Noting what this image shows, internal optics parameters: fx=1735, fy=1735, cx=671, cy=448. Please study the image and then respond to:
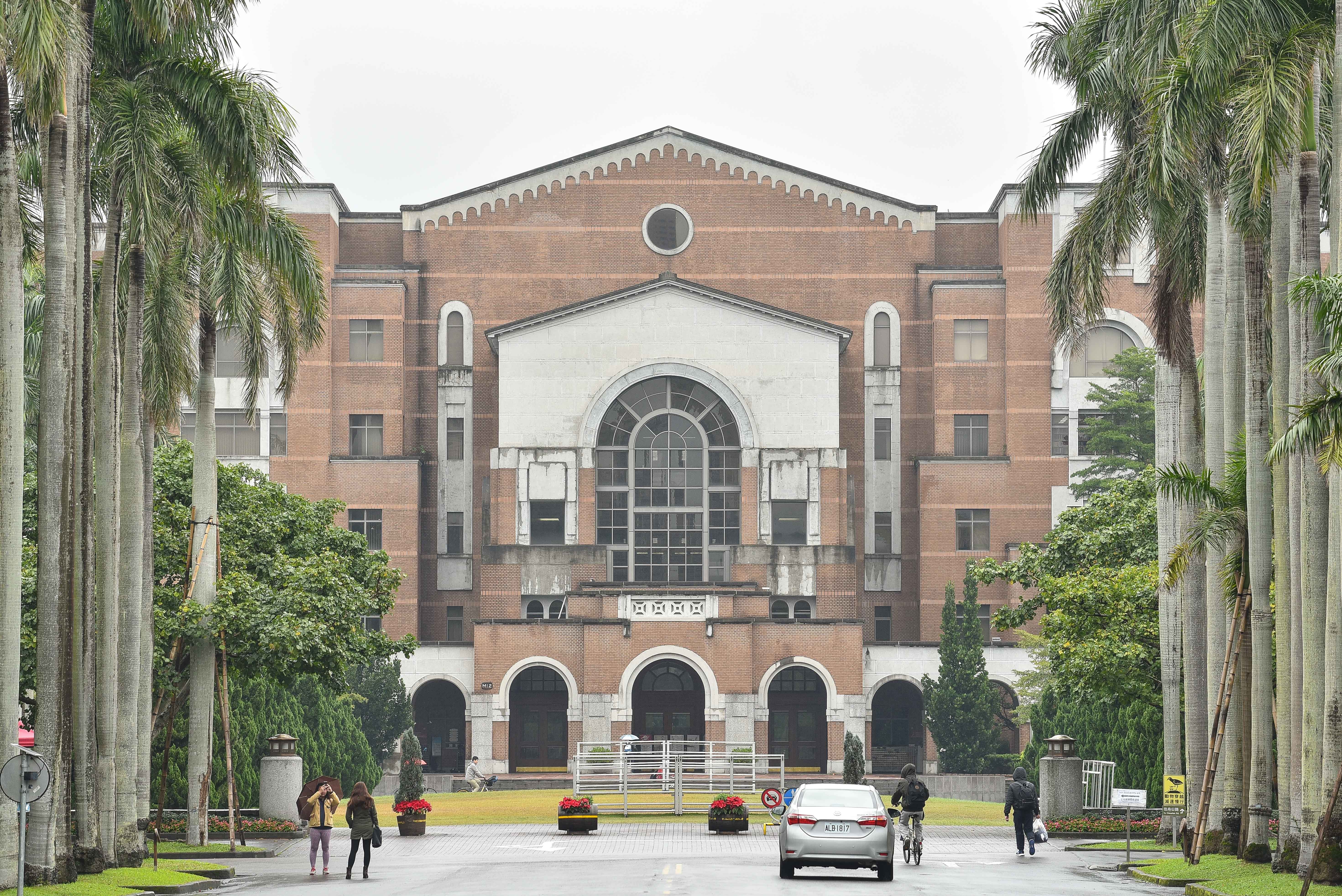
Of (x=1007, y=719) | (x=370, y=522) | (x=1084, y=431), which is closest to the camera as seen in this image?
(x=1007, y=719)

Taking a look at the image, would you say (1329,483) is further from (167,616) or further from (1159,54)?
(167,616)

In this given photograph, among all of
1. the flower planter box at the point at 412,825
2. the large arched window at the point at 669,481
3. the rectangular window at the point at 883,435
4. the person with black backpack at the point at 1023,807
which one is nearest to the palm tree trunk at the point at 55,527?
the flower planter box at the point at 412,825

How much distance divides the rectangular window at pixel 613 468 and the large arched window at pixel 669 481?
0.09ft

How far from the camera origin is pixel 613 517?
63.3 metres

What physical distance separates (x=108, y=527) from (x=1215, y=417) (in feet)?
57.1

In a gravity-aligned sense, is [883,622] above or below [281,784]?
above

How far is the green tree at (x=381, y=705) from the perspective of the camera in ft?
194

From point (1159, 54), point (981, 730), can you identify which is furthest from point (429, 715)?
point (1159, 54)

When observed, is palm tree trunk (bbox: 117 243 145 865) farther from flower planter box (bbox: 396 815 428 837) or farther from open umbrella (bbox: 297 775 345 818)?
flower planter box (bbox: 396 815 428 837)

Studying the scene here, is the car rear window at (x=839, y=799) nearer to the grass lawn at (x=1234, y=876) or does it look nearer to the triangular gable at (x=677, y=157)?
the grass lawn at (x=1234, y=876)

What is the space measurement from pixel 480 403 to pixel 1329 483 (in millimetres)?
47014

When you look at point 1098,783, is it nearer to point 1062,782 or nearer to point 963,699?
point 1062,782

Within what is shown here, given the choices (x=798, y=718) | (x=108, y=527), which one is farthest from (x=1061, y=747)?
(x=798, y=718)

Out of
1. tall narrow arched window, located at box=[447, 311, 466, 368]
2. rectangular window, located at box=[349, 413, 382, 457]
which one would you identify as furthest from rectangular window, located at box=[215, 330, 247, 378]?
tall narrow arched window, located at box=[447, 311, 466, 368]
